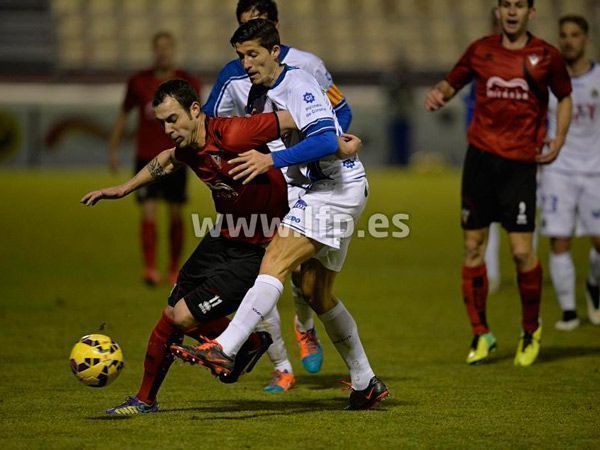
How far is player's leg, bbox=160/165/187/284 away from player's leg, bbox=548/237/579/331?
13.8 feet

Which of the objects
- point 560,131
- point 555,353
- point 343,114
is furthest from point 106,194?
point 555,353

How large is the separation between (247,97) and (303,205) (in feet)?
3.85

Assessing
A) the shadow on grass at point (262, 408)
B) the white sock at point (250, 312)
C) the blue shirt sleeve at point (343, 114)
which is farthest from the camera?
the blue shirt sleeve at point (343, 114)

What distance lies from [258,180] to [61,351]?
291 cm

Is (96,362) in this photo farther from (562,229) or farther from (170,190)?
(170,190)

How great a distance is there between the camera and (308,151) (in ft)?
19.1

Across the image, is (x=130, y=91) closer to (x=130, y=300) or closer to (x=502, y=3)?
(x=130, y=300)

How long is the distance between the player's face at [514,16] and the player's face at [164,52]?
5.07 meters

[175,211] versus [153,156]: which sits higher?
[153,156]

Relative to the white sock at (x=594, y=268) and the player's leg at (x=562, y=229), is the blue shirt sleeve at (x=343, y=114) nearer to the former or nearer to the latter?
the player's leg at (x=562, y=229)

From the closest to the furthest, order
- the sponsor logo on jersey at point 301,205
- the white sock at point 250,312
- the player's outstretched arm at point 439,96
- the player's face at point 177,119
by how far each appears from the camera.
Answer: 1. the white sock at point 250,312
2. the player's face at point 177,119
3. the sponsor logo on jersey at point 301,205
4. the player's outstretched arm at point 439,96

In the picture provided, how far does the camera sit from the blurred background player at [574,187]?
9.60m

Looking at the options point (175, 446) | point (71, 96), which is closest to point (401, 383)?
point (175, 446)

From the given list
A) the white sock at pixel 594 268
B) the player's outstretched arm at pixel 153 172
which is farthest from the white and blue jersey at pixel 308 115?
the white sock at pixel 594 268
